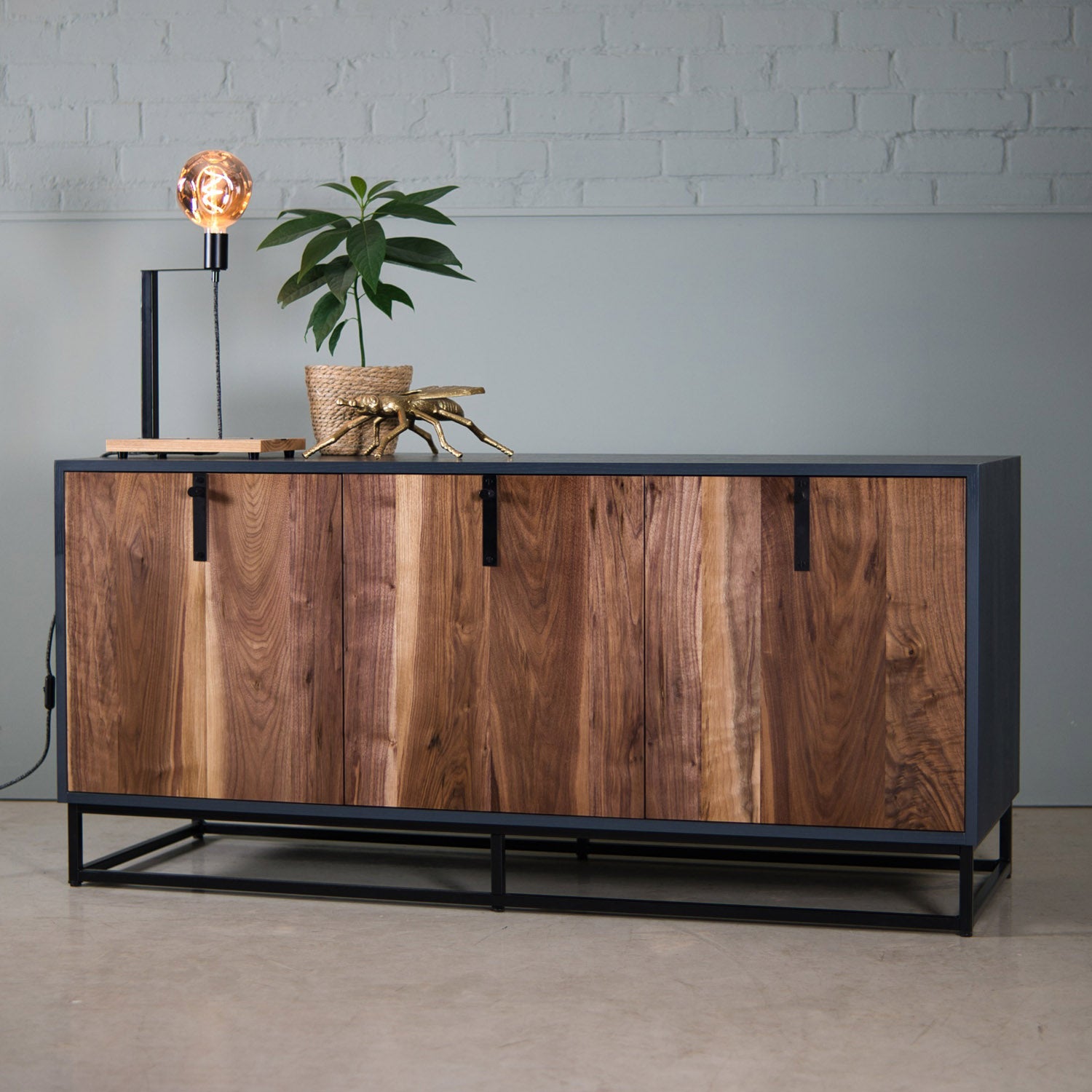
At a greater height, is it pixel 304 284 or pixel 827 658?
pixel 304 284

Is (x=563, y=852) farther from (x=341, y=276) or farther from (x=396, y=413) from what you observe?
(x=341, y=276)

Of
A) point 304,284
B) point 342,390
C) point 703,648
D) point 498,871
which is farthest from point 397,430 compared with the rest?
point 498,871

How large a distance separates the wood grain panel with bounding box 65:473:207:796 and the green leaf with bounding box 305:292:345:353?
1.50 ft

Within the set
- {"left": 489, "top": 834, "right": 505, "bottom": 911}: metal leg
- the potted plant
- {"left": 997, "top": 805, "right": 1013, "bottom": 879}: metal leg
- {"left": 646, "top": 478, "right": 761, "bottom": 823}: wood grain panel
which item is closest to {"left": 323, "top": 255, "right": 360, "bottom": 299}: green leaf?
the potted plant

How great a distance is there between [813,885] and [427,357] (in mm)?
1618

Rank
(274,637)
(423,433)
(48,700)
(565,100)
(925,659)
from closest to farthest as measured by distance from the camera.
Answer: (925,659) → (274,637) → (423,433) → (48,700) → (565,100)

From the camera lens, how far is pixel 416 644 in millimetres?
2730

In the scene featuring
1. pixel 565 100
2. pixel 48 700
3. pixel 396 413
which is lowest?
pixel 48 700

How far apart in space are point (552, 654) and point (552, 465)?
13.8 inches

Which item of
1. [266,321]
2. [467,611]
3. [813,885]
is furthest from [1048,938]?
[266,321]

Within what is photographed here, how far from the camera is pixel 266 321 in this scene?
366 cm

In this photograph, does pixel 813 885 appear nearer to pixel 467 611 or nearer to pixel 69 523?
pixel 467 611

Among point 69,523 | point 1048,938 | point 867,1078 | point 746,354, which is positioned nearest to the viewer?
point 867,1078

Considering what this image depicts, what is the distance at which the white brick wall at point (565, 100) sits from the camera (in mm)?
3465
